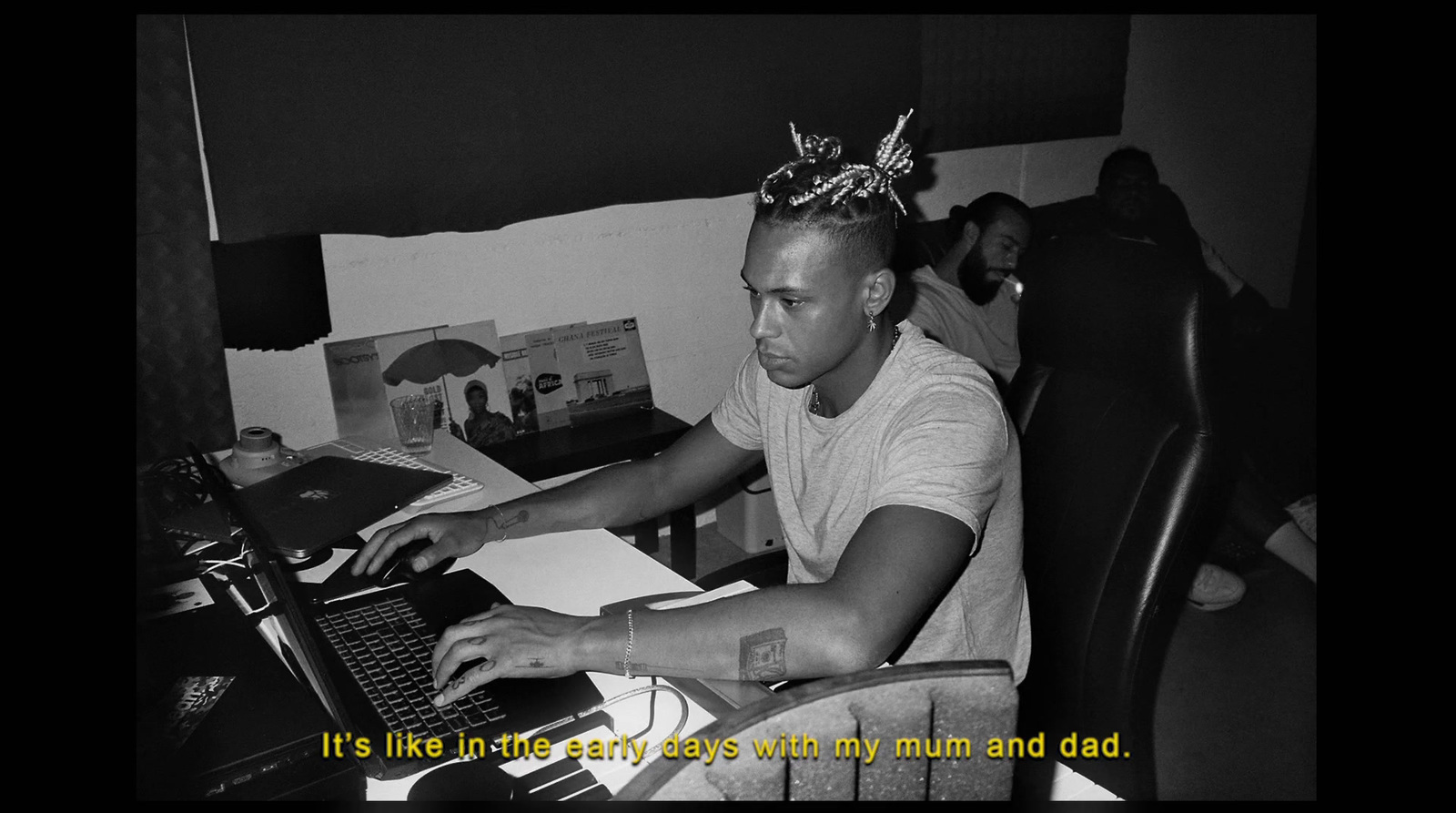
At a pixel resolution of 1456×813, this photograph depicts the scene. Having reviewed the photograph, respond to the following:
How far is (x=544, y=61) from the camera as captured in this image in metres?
2.77

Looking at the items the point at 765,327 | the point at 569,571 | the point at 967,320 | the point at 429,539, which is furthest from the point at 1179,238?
the point at 429,539

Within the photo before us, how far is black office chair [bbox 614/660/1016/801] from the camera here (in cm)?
62

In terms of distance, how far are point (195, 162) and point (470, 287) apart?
2.43 ft

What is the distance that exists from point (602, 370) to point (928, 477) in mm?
1895

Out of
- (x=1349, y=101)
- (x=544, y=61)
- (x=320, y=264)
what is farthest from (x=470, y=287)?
(x=1349, y=101)

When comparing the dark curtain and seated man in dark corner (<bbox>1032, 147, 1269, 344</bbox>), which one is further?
seated man in dark corner (<bbox>1032, 147, 1269, 344</bbox>)

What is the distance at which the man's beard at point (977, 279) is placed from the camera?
10.2 feet

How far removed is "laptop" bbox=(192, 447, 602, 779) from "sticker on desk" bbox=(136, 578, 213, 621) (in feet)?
0.28

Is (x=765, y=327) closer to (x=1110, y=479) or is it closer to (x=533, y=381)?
(x=1110, y=479)

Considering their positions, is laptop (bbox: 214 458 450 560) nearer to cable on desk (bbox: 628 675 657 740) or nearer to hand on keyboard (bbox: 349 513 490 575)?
hand on keyboard (bbox: 349 513 490 575)

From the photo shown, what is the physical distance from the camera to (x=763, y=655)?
4.11 ft

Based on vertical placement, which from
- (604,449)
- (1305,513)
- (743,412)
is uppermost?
(743,412)

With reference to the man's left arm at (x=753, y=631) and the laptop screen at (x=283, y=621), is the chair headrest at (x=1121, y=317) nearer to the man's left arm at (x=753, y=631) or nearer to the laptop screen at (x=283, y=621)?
the man's left arm at (x=753, y=631)

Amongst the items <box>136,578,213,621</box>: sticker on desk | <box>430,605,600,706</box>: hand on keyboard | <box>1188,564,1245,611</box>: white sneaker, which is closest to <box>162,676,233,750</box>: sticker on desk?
<box>136,578,213,621</box>: sticker on desk
